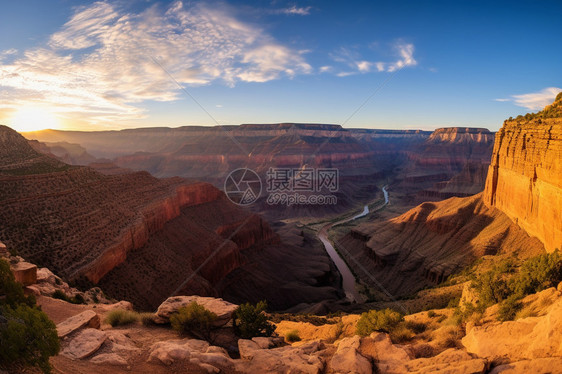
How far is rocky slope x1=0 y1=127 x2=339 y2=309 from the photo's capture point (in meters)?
26.5

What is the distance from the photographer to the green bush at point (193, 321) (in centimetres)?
1523

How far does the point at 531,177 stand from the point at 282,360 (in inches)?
1432

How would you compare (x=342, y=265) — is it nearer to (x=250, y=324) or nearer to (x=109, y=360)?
(x=250, y=324)

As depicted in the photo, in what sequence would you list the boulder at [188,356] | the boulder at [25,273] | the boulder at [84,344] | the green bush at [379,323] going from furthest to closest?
the boulder at [25,273] → the green bush at [379,323] → the boulder at [188,356] → the boulder at [84,344]

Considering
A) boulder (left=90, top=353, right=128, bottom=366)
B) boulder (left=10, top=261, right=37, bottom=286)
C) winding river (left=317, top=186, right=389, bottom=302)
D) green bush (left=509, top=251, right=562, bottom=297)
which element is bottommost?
winding river (left=317, top=186, right=389, bottom=302)

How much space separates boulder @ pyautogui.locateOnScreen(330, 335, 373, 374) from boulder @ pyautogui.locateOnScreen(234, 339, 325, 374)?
545mm

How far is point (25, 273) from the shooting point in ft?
55.0

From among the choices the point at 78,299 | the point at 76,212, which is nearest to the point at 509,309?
the point at 78,299

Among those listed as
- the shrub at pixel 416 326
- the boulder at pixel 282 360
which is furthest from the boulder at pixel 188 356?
the shrub at pixel 416 326

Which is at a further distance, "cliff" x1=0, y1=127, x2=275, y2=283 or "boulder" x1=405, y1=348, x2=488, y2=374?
"cliff" x1=0, y1=127, x2=275, y2=283

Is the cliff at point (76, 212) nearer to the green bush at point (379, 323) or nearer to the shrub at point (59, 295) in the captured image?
the shrub at point (59, 295)

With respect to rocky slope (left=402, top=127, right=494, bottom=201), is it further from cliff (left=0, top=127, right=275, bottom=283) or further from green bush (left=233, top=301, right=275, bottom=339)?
green bush (left=233, top=301, right=275, bottom=339)

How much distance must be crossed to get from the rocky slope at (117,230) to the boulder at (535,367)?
87.8ft

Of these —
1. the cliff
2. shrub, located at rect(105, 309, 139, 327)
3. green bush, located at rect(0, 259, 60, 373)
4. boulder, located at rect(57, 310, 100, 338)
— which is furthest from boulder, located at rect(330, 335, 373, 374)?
the cliff
